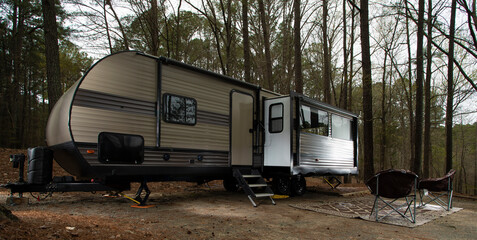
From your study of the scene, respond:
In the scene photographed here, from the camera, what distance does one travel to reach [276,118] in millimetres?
7879

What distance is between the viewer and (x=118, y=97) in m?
5.29

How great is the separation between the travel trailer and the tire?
28 millimetres

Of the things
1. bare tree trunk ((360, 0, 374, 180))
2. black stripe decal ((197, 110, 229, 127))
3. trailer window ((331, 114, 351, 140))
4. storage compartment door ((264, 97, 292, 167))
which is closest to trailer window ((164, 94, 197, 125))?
black stripe decal ((197, 110, 229, 127))

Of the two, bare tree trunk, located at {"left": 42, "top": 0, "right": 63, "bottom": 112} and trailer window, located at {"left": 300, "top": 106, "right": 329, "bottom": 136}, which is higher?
bare tree trunk, located at {"left": 42, "top": 0, "right": 63, "bottom": 112}

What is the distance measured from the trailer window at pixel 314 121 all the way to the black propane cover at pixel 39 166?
222 inches

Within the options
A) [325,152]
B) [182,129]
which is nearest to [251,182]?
[182,129]

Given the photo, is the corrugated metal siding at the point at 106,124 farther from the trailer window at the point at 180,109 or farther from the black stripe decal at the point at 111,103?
the trailer window at the point at 180,109

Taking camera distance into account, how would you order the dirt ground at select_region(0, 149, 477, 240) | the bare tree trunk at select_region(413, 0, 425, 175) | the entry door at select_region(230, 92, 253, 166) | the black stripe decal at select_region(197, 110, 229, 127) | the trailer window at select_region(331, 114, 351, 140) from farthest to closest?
the bare tree trunk at select_region(413, 0, 425, 175), the trailer window at select_region(331, 114, 351, 140), the entry door at select_region(230, 92, 253, 166), the black stripe decal at select_region(197, 110, 229, 127), the dirt ground at select_region(0, 149, 477, 240)

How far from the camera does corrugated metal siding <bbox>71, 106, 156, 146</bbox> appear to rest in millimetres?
4789

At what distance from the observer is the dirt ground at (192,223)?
343cm

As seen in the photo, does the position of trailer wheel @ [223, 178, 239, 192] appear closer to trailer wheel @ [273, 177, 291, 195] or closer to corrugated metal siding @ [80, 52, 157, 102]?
trailer wheel @ [273, 177, 291, 195]

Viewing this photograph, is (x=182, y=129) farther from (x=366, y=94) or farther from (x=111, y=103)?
(x=366, y=94)

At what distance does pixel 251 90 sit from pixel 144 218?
435 cm

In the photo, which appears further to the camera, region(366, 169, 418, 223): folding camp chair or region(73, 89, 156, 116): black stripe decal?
region(366, 169, 418, 223): folding camp chair
